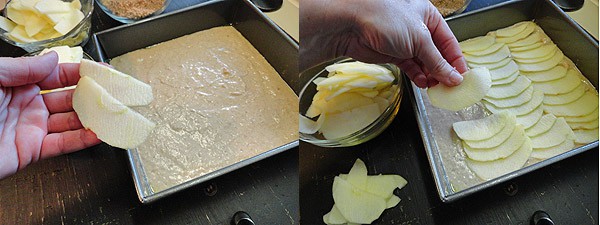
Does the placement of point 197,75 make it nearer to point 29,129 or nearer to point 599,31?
point 29,129

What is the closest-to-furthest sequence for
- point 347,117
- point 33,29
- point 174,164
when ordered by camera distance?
point 347,117
point 174,164
point 33,29

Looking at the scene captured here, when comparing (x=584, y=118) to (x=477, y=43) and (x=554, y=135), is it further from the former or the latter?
(x=477, y=43)

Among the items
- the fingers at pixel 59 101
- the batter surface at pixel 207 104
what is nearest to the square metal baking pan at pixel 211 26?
the batter surface at pixel 207 104

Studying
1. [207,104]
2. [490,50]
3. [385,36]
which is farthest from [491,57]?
[207,104]

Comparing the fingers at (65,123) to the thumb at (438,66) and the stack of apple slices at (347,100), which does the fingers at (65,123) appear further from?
the thumb at (438,66)

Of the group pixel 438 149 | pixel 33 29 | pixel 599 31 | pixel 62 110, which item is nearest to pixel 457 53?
pixel 438 149
